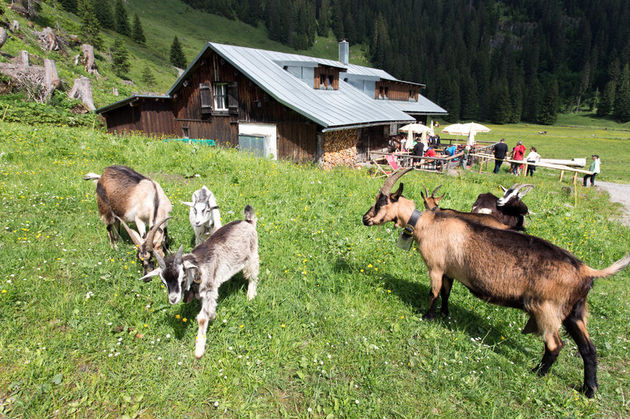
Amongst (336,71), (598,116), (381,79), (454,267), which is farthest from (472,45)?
(454,267)

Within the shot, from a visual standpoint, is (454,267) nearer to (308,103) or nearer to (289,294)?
(289,294)

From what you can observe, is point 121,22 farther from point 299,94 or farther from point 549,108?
point 549,108

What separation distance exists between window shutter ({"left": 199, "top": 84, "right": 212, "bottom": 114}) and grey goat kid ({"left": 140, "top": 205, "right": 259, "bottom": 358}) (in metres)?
19.1

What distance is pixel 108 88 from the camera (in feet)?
125

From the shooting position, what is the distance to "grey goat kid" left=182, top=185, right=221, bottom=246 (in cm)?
626

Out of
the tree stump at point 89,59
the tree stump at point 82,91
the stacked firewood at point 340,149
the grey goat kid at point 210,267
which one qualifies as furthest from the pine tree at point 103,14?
the grey goat kid at point 210,267

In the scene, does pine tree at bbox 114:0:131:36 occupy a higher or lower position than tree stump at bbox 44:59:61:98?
higher

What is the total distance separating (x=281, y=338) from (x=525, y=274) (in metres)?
3.35

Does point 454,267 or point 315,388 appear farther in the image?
point 454,267

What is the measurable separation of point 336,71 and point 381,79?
27.6 ft

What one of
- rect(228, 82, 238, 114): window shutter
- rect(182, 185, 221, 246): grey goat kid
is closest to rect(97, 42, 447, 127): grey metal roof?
rect(228, 82, 238, 114): window shutter

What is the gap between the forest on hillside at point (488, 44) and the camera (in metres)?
94.2

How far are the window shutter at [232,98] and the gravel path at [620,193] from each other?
20.4 meters

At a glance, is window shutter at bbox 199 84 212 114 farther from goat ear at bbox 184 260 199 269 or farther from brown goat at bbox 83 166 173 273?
goat ear at bbox 184 260 199 269
